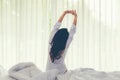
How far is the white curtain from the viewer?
425 centimetres

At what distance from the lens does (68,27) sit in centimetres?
439

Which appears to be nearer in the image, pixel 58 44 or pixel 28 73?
pixel 28 73

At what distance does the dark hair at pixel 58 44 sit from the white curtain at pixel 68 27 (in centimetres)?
242

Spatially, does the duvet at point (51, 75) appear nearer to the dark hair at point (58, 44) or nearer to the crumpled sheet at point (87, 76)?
the crumpled sheet at point (87, 76)

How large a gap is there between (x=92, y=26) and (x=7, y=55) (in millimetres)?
1371

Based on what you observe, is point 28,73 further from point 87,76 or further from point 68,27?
point 68,27

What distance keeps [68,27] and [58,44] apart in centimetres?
252

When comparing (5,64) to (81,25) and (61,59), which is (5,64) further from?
Result: (61,59)

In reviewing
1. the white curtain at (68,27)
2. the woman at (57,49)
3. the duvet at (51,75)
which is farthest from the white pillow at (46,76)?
the white curtain at (68,27)

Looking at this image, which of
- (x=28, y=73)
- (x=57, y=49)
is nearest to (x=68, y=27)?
(x=57, y=49)

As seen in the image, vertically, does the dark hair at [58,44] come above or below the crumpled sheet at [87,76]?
above

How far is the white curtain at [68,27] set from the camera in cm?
425

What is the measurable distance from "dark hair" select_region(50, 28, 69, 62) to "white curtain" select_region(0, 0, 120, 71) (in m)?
2.42

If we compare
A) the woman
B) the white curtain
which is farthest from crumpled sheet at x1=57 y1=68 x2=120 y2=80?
the white curtain
